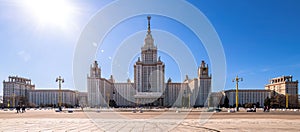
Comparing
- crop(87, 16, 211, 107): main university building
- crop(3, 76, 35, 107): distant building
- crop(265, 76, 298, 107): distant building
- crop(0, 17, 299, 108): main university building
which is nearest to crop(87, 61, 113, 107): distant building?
crop(87, 16, 211, 107): main university building

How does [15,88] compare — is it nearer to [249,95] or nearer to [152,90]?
[152,90]

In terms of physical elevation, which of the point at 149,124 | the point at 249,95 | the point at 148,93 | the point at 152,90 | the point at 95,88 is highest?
the point at 95,88

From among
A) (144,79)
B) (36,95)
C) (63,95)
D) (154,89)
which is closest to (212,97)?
(144,79)

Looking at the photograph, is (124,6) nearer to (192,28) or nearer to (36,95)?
(192,28)

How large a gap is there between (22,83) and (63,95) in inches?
955

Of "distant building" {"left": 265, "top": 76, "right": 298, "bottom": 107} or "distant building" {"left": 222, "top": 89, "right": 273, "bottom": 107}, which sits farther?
"distant building" {"left": 222, "top": 89, "right": 273, "bottom": 107}

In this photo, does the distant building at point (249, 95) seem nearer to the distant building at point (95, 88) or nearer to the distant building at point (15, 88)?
the distant building at point (95, 88)

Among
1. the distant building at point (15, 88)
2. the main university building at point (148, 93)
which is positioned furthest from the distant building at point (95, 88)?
the distant building at point (15, 88)

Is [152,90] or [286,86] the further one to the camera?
[286,86]

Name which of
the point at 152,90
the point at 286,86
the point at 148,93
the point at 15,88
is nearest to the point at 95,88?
the point at 152,90

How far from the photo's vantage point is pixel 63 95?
162875mm

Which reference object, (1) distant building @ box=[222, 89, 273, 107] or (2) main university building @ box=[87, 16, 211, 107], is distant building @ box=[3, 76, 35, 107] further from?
(1) distant building @ box=[222, 89, 273, 107]

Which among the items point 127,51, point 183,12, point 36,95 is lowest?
point 36,95

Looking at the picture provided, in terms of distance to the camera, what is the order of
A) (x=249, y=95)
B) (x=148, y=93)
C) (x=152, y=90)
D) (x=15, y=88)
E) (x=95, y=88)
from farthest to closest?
(x=249, y=95) → (x=15, y=88) → (x=148, y=93) → (x=152, y=90) → (x=95, y=88)
